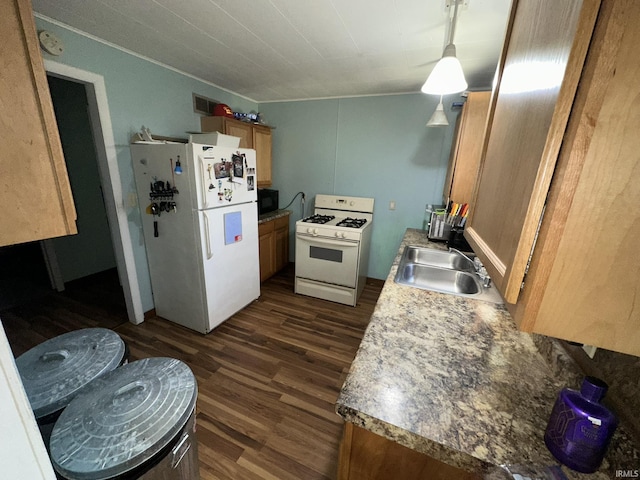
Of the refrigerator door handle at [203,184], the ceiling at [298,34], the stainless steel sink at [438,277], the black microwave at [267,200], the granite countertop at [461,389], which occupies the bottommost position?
the stainless steel sink at [438,277]

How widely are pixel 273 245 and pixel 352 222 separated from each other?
115 centimetres

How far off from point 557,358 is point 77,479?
4.89ft

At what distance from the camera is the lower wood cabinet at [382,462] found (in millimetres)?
638

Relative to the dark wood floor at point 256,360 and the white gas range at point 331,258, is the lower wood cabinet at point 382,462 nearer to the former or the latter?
the dark wood floor at point 256,360

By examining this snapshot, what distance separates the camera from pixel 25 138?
480mm

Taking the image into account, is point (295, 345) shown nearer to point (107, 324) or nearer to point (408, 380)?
point (408, 380)

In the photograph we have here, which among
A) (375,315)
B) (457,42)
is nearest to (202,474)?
(375,315)

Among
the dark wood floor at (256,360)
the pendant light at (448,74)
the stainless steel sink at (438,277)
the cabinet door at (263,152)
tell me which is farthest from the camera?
the cabinet door at (263,152)

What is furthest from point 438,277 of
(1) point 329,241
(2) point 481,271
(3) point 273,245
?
(3) point 273,245

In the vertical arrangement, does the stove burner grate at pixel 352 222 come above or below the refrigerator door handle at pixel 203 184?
below

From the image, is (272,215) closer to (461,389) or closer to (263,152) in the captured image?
(263,152)

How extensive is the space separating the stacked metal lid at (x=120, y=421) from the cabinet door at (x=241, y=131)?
8.12 feet

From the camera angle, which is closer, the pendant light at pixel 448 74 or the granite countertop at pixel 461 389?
the granite countertop at pixel 461 389

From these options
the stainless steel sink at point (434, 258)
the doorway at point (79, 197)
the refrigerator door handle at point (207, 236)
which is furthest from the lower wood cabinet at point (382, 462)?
the doorway at point (79, 197)
